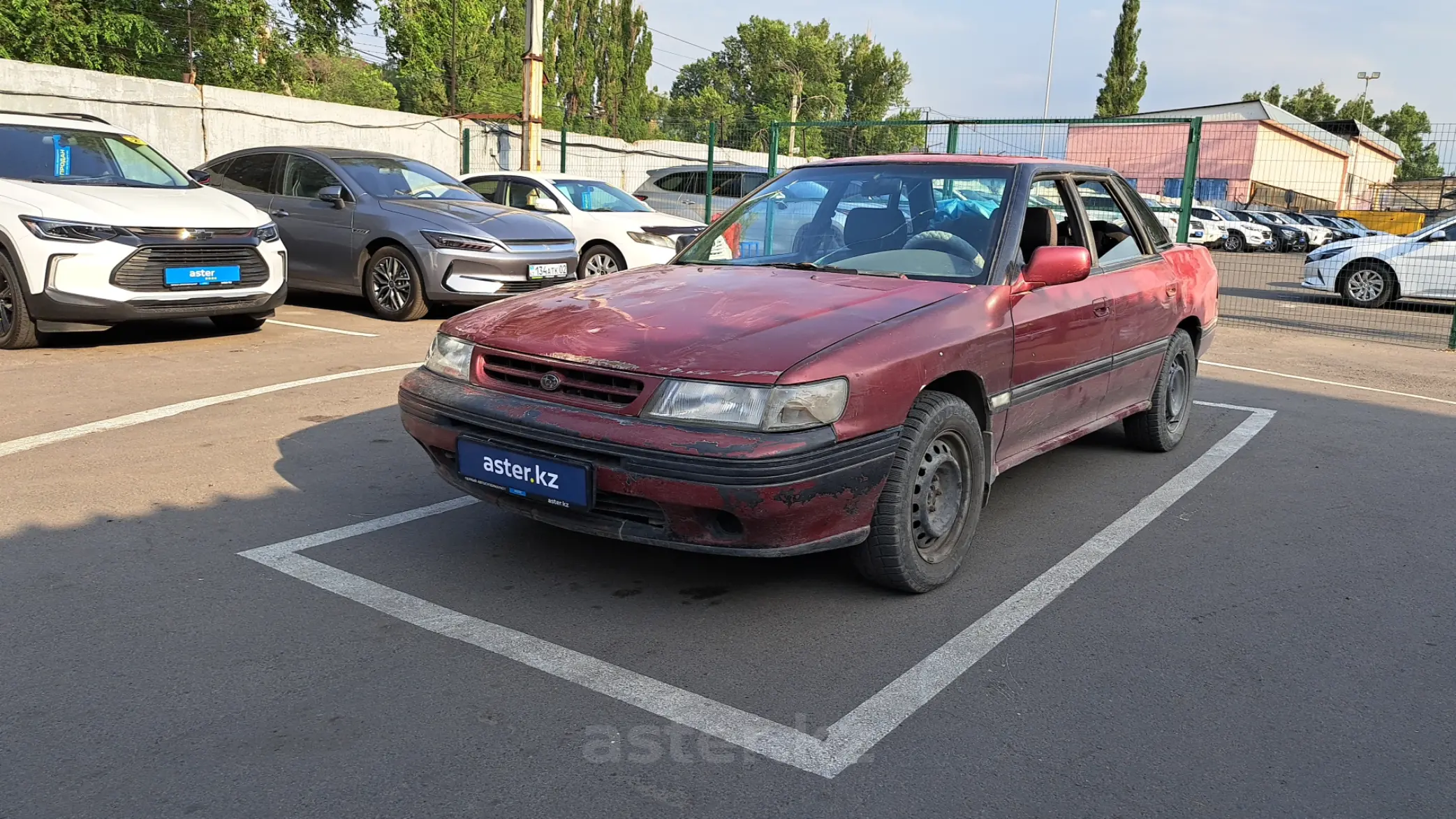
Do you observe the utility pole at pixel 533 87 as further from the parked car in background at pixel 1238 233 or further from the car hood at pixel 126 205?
the parked car in background at pixel 1238 233

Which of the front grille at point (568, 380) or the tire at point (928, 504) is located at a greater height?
the front grille at point (568, 380)

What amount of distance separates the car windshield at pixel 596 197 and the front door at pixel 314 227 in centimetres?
280

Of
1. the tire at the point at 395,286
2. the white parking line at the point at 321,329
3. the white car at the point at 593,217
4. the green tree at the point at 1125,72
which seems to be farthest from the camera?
the green tree at the point at 1125,72

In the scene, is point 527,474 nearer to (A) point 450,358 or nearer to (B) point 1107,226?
(A) point 450,358

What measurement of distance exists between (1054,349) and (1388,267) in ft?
43.0

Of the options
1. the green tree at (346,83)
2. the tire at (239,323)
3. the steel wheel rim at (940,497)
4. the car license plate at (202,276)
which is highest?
the green tree at (346,83)

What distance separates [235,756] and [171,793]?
0.58ft

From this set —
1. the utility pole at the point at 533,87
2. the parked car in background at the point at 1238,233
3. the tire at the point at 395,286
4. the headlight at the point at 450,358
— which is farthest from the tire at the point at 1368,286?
the parked car in background at the point at 1238,233

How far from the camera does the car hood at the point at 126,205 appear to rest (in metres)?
7.21

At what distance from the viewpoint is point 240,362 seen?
7426 millimetres

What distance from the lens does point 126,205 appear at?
24.4 ft

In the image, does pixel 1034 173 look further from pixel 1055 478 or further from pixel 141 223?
pixel 141 223

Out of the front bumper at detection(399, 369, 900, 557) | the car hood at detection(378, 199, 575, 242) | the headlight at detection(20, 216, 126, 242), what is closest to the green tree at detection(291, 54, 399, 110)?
the car hood at detection(378, 199, 575, 242)

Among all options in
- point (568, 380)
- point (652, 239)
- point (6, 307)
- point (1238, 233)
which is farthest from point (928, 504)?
point (1238, 233)
